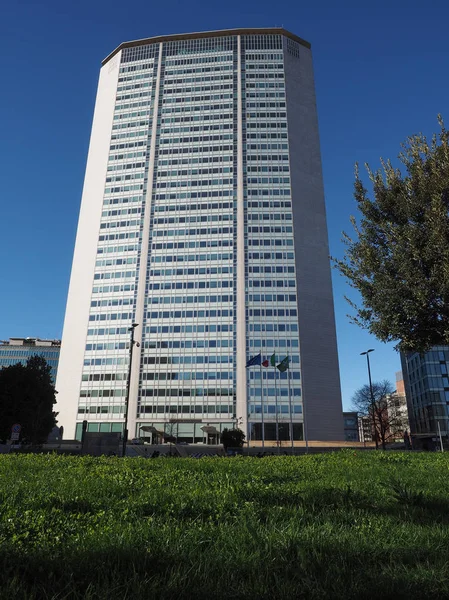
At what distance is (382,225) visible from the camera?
19875 millimetres

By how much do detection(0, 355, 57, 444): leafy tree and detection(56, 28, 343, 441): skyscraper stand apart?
45.6m

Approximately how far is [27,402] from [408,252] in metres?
40.0

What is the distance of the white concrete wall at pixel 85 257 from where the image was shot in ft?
323

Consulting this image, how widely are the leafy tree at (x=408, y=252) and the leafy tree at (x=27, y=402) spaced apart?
3663 centimetres

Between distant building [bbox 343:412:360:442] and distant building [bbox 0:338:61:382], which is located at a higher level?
distant building [bbox 0:338:61:382]

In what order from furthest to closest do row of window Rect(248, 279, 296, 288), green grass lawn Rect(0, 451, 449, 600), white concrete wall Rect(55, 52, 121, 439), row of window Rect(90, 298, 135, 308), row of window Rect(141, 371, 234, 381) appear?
1. row of window Rect(90, 298, 135, 308)
2. row of window Rect(248, 279, 296, 288)
3. white concrete wall Rect(55, 52, 121, 439)
4. row of window Rect(141, 371, 234, 381)
5. green grass lawn Rect(0, 451, 449, 600)

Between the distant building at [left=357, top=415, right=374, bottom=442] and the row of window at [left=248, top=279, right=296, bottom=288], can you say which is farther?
the row of window at [left=248, top=279, right=296, bottom=288]

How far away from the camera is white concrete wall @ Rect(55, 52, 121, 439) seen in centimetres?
9831

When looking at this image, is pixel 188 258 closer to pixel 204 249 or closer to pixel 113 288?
pixel 204 249

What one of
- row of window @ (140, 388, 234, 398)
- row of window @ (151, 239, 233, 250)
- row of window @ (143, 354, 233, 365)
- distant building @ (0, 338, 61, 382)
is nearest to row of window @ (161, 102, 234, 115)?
row of window @ (151, 239, 233, 250)

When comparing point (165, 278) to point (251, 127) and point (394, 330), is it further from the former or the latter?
point (394, 330)

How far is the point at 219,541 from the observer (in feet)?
14.3

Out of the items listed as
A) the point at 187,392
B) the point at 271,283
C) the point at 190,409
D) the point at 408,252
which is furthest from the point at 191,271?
the point at 408,252

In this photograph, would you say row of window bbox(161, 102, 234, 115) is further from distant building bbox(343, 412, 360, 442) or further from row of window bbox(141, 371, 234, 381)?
distant building bbox(343, 412, 360, 442)
